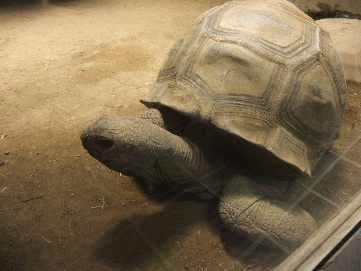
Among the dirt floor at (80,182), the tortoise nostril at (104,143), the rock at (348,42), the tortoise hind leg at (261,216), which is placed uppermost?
the rock at (348,42)

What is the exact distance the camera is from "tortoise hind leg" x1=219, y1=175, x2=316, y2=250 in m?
1.93

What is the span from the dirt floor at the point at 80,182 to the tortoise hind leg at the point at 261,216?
0.11 metres

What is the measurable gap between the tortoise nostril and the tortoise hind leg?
86cm

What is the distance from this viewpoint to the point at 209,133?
2229 mm

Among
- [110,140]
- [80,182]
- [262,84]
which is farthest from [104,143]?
[262,84]

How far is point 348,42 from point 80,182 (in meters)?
3.28

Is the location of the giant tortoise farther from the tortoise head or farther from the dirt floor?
the dirt floor

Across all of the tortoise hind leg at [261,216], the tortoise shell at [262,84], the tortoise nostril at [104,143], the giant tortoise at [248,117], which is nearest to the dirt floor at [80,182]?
the tortoise hind leg at [261,216]

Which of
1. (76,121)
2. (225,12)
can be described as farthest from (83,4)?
(225,12)

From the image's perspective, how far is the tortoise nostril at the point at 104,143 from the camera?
1.62 meters

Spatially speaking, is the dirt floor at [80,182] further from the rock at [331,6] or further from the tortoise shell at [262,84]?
the rock at [331,6]

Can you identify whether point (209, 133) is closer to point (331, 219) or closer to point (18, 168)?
point (331, 219)

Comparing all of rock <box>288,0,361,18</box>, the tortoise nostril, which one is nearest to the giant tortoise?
the tortoise nostril

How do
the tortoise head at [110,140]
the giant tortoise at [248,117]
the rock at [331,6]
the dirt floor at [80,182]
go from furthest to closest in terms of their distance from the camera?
the rock at [331,6] → the giant tortoise at [248,117] → the dirt floor at [80,182] → the tortoise head at [110,140]
